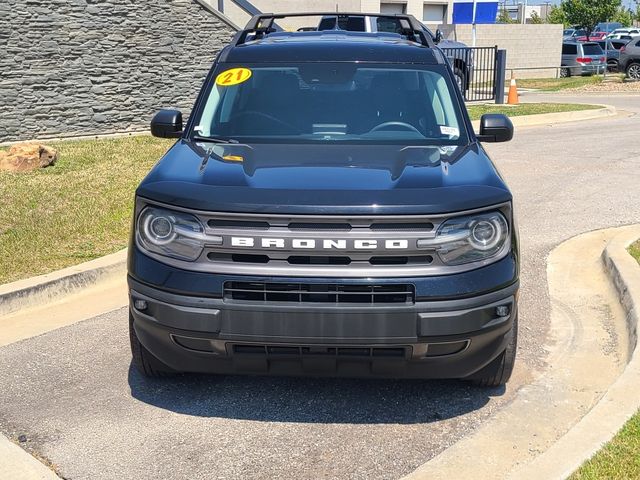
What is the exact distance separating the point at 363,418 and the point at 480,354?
0.69 m

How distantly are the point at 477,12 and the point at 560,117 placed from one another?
10265 mm

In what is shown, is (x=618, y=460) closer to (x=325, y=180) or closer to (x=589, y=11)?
(x=325, y=180)

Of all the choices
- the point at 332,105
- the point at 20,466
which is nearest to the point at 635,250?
the point at 332,105

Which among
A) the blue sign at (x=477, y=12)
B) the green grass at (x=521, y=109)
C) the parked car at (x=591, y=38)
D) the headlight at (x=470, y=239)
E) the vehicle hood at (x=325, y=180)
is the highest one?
the vehicle hood at (x=325, y=180)

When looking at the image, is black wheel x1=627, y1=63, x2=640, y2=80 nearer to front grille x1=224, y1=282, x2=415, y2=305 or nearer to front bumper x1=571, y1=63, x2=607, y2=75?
front bumper x1=571, y1=63, x2=607, y2=75

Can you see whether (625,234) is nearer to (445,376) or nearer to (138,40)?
(445,376)

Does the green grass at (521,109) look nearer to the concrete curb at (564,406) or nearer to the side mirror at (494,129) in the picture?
the concrete curb at (564,406)

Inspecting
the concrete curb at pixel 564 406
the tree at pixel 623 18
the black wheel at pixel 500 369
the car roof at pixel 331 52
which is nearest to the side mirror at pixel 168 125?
the car roof at pixel 331 52

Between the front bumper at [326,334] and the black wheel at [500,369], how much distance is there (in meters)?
0.29

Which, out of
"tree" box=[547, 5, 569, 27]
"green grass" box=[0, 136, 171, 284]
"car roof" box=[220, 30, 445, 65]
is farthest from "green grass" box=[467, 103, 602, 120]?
"tree" box=[547, 5, 569, 27]

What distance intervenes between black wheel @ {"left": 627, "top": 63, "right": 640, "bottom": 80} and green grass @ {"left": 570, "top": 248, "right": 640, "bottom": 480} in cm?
3081

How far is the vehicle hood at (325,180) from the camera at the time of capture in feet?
12.1

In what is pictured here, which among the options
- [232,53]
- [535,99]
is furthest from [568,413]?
[535,99]

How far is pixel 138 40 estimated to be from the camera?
15.5m
